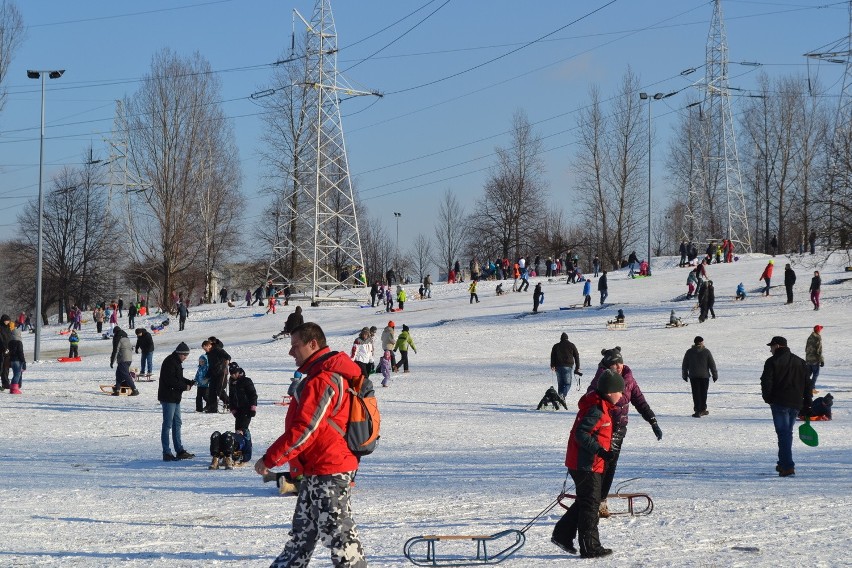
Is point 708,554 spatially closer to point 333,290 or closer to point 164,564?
point 164,564

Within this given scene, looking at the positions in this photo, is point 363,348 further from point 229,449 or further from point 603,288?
point 603,288

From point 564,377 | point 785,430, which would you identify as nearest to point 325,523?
point 785,430

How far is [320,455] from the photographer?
5.70m

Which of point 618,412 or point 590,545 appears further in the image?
point 618,412

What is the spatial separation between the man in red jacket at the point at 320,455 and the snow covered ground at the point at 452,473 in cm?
147

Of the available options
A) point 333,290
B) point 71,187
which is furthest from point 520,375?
point 71,187

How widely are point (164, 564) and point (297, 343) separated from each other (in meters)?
2.58

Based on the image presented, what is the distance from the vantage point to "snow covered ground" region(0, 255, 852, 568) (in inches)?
309

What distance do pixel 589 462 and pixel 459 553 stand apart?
1.27 metres

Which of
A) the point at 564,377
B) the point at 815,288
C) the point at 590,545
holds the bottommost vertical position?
the point at 590,545

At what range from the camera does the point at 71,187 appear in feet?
263

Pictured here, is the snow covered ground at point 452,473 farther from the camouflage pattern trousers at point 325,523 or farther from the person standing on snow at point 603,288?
the person standing on snow at point 603,288

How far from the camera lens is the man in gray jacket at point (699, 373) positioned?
61.2ft

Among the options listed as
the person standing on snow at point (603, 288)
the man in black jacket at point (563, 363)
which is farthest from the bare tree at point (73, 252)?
→ the man in black jacket at point (563, 363)
